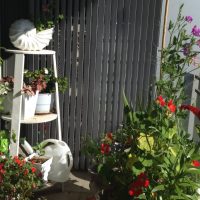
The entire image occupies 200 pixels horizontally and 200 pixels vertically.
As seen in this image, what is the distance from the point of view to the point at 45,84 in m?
2.92

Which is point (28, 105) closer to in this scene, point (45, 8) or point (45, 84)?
point (45, 84)

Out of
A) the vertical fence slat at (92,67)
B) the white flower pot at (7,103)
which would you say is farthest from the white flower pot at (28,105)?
the vertical fence slat at (92,67)

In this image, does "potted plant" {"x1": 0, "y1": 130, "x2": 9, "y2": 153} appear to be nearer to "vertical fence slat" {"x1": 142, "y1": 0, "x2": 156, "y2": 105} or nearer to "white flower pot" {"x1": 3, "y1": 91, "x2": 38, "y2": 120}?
"white flower pot" {"x1": 3, "y1": 91, "x2": 38, "y2": 120}

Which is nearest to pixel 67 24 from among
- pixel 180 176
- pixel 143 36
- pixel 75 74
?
pixel 75 74

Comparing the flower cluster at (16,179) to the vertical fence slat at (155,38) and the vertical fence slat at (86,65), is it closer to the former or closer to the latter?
the vertical fence slat at (86,65)

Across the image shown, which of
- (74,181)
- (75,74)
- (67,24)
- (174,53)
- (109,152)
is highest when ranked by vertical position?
(67,24)

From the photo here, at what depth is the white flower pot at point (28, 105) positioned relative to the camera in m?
2.81

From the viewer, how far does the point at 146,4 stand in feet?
10.6

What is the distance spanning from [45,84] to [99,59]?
2.05 feet

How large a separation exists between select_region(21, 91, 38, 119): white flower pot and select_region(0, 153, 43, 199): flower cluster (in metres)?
0.37

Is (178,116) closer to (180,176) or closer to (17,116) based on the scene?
(180,176)

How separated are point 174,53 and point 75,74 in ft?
2.98

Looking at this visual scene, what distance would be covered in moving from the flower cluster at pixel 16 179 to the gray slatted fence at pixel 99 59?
82 centimetres

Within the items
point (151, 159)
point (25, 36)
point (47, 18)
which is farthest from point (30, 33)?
point (151, 159)
